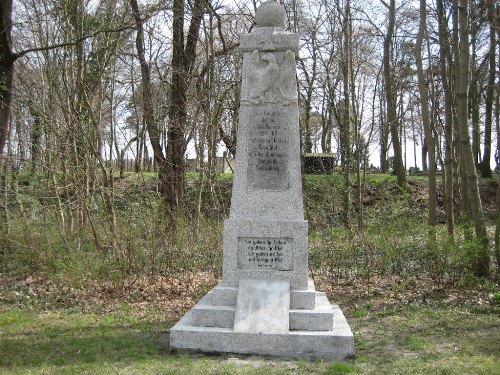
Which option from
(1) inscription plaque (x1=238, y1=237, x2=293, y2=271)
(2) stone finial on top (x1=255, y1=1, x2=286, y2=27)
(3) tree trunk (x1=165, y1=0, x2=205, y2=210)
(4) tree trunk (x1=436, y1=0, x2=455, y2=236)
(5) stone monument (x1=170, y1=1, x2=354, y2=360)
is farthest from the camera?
(3) tree trunk (x1=165, y1=0, x2=205, y2=210)

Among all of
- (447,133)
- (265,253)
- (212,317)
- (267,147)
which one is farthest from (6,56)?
(447,133)

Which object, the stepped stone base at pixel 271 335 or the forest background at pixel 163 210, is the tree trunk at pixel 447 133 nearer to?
the forest background at pixel 163 210

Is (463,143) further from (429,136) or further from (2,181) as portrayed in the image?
(2,181)

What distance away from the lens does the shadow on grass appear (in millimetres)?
5793

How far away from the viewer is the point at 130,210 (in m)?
10.2

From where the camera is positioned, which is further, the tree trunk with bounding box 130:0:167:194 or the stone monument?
the tree trunk with bounding box 130:0:167:194

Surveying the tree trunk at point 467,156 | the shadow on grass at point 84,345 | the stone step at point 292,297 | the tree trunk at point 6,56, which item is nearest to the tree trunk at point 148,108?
the tree trunk at point 6,56

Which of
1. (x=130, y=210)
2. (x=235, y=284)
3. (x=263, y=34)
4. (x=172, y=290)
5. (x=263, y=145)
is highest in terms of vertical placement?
(x=263, y=34)

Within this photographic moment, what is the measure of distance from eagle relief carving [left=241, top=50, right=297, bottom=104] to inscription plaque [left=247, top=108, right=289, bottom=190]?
17 cm

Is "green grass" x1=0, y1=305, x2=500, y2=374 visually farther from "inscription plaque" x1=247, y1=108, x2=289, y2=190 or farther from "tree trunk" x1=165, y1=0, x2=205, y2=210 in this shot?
"tree trunk" x1=165, y1=0, x2=205, y2=210

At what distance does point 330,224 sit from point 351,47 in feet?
25.1

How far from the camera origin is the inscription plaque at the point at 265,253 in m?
6.76

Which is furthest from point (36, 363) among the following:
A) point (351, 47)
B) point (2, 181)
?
point (351, 47)

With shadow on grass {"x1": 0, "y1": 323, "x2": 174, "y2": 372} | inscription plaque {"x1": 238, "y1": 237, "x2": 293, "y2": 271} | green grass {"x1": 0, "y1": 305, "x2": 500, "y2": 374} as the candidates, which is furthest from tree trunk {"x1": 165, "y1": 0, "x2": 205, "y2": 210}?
inscription plaque {"x1": 238, "y1": 237, "x2": 293, "y2": 271}
